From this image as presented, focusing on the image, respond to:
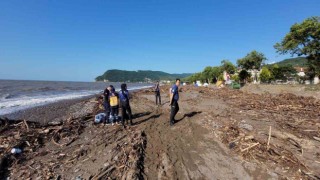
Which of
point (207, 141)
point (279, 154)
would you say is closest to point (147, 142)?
point (207, 141)

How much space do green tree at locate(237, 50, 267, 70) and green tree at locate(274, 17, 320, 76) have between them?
20.6 meters

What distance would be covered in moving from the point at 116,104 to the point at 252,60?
5419cm

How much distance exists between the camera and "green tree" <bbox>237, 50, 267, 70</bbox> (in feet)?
188

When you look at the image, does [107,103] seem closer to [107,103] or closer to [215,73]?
[107,103]

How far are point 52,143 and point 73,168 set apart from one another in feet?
9.32

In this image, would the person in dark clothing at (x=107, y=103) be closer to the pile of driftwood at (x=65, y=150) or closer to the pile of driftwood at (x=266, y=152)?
the pile of driftwood at (x=65, y=150)

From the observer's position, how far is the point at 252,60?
189 feet

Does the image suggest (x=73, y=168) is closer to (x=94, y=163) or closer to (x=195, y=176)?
(x=94, y=163)

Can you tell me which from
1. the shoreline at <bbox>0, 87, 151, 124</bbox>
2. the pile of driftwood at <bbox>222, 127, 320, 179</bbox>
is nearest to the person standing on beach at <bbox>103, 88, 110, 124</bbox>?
the shoreline at <bbox>0, 87, 151, 124</bbox>

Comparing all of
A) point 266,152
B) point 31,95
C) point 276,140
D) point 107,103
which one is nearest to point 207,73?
point 31,95

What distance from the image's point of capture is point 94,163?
6301mm

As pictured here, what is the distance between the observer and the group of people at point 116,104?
10117 mm

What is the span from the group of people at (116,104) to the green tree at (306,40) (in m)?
33.4

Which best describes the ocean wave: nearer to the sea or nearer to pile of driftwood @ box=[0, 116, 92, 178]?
the sea
